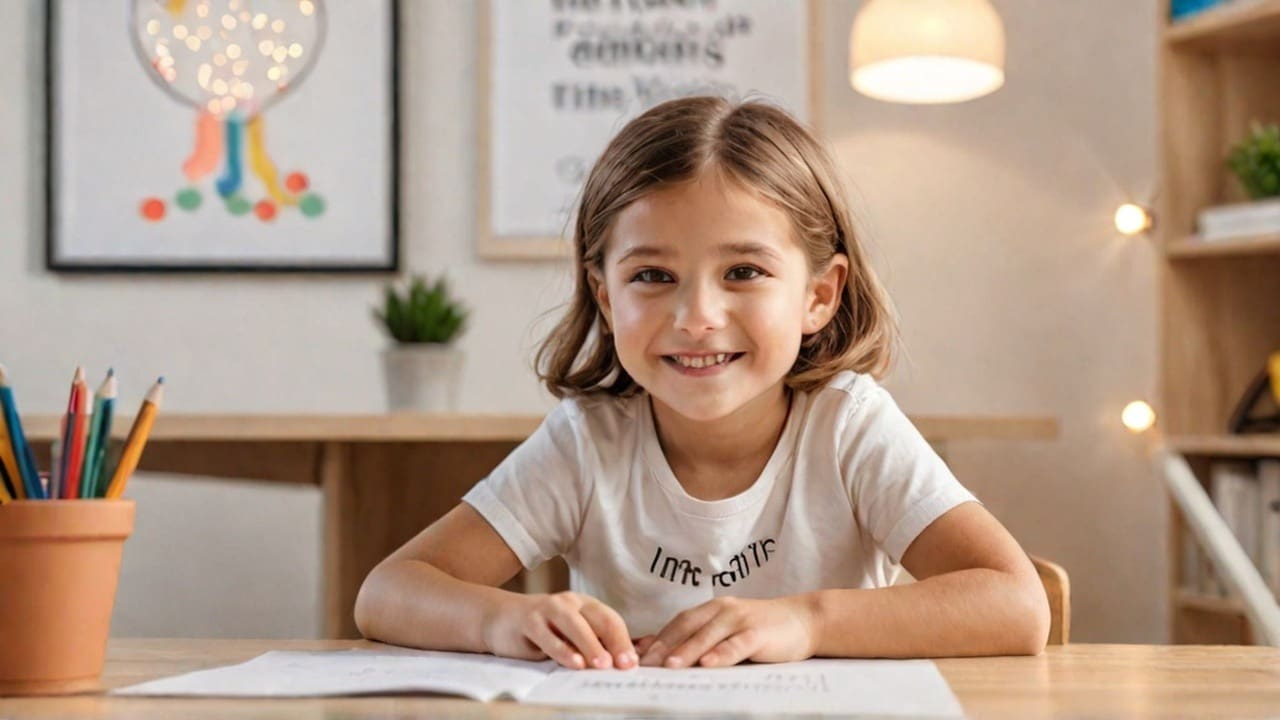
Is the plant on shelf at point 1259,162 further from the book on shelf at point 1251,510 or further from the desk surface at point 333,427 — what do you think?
the desk surface at point 333,427

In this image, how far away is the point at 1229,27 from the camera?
6.91 feet

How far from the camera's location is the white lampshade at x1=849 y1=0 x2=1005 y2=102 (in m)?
2.04

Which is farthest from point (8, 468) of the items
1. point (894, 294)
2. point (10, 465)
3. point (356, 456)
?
point (894, 294)

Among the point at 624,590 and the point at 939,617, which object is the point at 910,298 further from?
the point at 939,617

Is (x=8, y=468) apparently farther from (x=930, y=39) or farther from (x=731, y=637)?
(x=930, y=39)

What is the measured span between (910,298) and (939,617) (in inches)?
68.4

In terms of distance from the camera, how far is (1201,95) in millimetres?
2238

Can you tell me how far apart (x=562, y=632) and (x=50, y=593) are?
272 millimetres

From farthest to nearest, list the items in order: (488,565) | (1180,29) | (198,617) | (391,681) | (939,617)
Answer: (198,617) → (1180,29) → (488,565) → (939,617) → (391,681)

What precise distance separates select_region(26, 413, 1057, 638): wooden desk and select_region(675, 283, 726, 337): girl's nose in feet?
2.00

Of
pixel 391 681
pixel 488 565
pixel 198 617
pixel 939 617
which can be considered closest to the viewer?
pixel 391 681

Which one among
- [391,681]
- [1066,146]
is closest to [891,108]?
[1066,146]

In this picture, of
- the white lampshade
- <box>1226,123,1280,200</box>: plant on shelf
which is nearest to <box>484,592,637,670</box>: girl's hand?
the white lampshade

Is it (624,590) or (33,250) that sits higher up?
(33,250)
